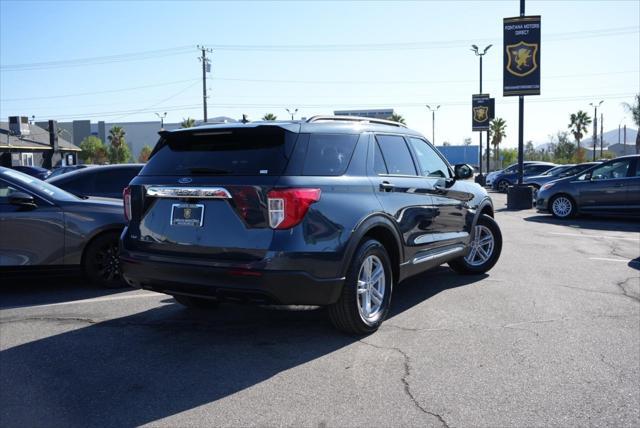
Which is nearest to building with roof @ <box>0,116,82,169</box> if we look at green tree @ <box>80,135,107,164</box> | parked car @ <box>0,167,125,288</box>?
green tree @ <box>80,135,107,164</box>

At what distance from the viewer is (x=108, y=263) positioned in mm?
6988

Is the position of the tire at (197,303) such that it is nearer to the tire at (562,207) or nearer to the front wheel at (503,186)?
the tire at (562,207)

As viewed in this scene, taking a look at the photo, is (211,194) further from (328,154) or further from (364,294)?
(364,294)

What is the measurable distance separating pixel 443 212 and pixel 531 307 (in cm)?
135

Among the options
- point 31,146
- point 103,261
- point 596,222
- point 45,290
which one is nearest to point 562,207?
point 596,222

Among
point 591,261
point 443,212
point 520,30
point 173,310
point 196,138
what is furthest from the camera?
point 520,30

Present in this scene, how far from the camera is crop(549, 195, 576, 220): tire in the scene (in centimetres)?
1545

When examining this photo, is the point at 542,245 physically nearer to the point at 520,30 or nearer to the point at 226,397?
the point at 226,397

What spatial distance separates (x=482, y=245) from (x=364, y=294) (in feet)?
10.9

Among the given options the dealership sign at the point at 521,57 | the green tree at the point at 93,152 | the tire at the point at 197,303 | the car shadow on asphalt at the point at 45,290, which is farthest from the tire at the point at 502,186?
the green tree at the point at 93,152

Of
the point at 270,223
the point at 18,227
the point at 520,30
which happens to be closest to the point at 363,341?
the point at 270,223

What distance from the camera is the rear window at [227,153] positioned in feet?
14.5

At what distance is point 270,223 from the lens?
423cm

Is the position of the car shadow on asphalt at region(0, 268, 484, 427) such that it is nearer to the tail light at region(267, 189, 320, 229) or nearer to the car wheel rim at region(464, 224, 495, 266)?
the tail light at region(267, 189, 320, 229)
